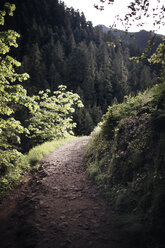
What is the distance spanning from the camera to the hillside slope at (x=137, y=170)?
2.90 metres

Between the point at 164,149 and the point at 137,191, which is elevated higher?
the point at 164,149

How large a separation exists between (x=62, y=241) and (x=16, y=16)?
441 ft

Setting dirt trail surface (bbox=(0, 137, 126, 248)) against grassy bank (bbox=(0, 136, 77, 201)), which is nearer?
dirt trail surface (bbox=(0, 137, 126, 248))

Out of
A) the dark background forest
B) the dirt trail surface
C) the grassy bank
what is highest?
the dark background forest

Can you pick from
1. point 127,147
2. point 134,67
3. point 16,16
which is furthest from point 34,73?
point 16,16

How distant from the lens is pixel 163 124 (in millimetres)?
3953

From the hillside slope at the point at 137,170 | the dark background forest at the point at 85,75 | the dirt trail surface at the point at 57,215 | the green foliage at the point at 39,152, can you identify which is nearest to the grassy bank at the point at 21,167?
the green foliage at the point at 39,152

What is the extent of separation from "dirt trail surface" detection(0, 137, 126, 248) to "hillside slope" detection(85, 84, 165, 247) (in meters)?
0.39

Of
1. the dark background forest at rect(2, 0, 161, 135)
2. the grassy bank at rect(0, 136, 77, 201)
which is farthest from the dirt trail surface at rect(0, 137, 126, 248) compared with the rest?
the dark background forest at rect(2, 0, 161, 135)

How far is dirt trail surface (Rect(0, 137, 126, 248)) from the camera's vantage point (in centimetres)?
316

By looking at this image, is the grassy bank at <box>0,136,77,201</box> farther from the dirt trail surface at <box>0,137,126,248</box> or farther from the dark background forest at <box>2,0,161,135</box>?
the dark background forest at <box>2,0,161,135</box>

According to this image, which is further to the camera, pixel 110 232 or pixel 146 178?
pixel 146 178

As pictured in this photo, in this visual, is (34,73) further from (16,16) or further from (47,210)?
(16,16)

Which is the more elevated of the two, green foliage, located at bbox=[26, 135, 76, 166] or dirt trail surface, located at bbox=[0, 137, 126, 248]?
green foliage, located at bbox=[26, 135, 76, 166]
